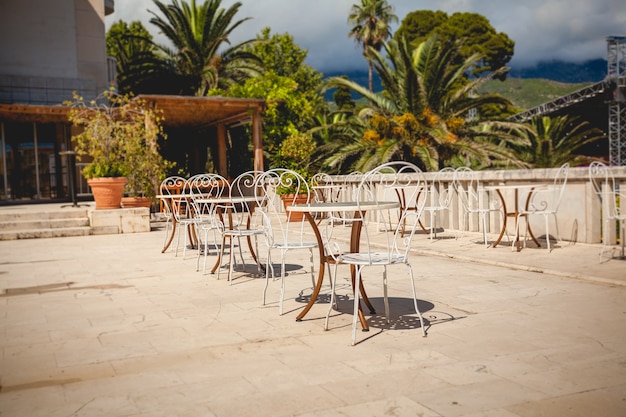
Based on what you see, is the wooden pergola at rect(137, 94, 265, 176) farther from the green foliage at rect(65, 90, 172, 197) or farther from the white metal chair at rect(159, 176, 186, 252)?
the white metal chair at rect(159, 176, 186, 252)

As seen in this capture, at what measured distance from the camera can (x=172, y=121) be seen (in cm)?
2209

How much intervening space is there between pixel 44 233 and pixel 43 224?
12.3 inches

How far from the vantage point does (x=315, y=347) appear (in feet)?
12.6

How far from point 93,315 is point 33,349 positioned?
3.26 feet

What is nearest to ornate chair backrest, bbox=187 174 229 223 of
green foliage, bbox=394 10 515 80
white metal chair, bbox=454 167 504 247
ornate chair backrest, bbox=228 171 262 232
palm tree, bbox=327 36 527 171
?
ornate chair backrest, bbox=228 171 262 232

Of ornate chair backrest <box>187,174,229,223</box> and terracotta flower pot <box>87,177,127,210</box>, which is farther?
terracotta flower pot <box>87,177,127,210</box>

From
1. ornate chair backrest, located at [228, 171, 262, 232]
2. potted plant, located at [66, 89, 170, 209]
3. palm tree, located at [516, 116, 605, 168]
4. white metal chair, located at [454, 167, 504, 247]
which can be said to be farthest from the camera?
palm tree, located at [516, 116, 605, 168]

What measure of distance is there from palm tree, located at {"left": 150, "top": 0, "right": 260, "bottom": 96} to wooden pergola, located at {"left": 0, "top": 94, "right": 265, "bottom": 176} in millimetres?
6700

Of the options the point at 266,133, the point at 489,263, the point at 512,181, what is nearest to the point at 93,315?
the point at 489,263

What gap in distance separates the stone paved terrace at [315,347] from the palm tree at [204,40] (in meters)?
22.1

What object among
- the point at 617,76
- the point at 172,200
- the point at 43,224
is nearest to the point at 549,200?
the point at 172,200

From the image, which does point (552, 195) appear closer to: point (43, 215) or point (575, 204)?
point (575, 204)

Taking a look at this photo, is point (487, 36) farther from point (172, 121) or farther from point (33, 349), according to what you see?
point (33, 349)

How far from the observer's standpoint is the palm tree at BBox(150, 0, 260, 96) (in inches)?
1070
